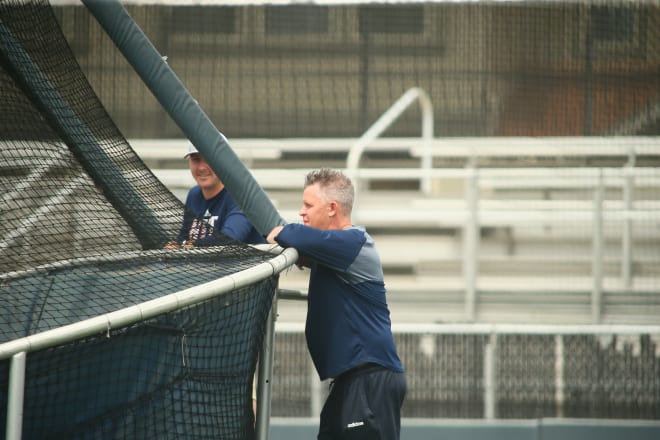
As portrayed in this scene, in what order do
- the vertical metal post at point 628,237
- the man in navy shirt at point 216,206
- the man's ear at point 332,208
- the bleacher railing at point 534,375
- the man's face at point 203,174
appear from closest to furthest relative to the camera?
1. the man's ear at point 332,208
2. the man in navy shirt at point 216,206
3. the man's face at point 203,174
4. the bleacher railing at point 534,375
5. the vertical metal post at point 628,237

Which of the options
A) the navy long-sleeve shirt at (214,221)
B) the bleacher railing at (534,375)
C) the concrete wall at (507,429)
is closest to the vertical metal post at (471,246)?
the bleacher railing at (534,375)

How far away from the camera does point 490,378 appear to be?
18.4ft

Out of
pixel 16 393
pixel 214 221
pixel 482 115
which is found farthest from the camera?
pixel 482 115

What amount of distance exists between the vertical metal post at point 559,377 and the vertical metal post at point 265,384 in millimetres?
3183

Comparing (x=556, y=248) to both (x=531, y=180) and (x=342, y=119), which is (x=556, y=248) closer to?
(x=531, y=180)

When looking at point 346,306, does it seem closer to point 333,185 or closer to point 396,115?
point 333,185

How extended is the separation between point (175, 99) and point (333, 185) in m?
0.59

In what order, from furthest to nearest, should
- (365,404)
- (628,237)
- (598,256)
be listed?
(628,237) < (598,256) < (365,404)

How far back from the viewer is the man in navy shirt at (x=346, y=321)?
9.98 ft

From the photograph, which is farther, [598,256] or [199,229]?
[598,256]

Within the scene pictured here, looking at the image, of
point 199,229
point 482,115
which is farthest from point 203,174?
point 482,115

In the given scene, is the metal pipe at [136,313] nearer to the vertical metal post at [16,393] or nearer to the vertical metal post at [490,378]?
the vertical metal post at [16,393]

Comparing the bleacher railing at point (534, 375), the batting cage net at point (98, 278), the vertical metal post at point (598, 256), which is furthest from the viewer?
the vertical metal post at point (598, 256)

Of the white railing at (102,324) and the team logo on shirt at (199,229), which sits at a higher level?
the team logo on shirt at (199,229)
